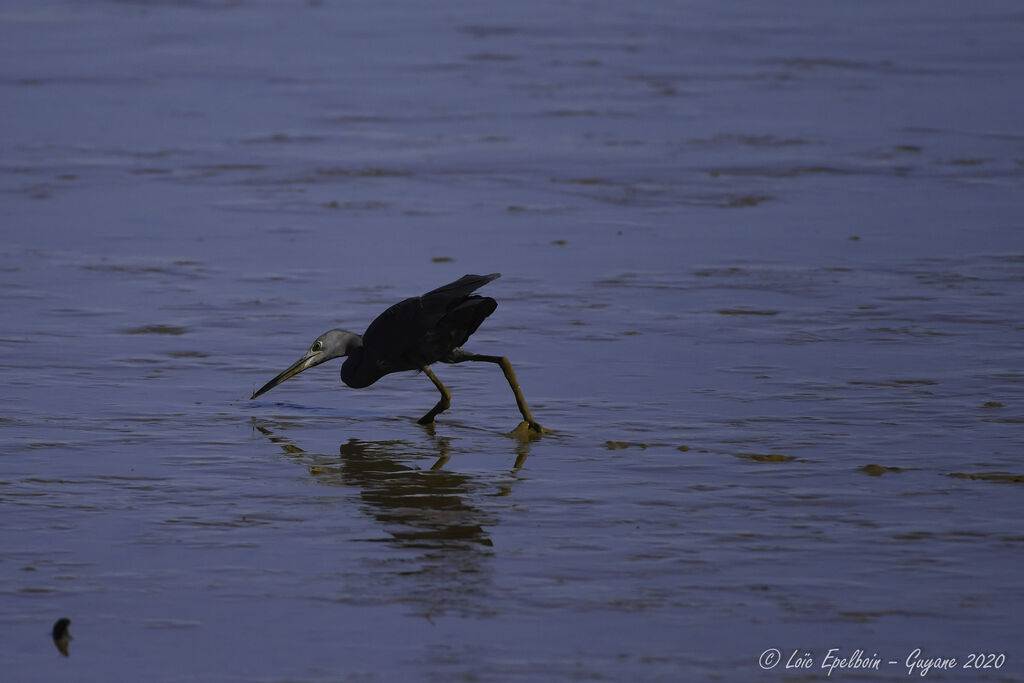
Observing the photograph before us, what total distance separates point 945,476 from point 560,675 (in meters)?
2.61

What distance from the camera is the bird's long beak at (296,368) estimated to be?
8.42 metres

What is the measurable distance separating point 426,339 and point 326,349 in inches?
25.0

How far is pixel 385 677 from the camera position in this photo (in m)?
4.94

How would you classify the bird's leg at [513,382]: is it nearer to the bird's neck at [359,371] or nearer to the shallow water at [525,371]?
the shallow water at [525,371]

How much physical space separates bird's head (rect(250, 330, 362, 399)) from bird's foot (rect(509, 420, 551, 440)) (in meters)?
1.13

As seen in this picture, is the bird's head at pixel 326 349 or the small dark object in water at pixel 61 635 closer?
the small dark object in water at pixel 61 635

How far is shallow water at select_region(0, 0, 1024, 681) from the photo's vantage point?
5.41 meters

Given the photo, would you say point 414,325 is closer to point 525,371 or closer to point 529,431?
point 529,431

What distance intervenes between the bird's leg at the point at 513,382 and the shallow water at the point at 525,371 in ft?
0.45

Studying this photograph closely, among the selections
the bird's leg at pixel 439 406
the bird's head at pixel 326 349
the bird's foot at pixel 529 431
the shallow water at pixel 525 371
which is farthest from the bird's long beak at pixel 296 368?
the bird's foot at pixel 529 431

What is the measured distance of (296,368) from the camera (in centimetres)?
849

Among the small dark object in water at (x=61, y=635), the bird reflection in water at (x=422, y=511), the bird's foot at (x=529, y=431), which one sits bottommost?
the bird's foot at (x=529, y=431)

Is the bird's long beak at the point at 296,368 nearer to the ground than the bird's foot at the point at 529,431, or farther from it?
farther from it

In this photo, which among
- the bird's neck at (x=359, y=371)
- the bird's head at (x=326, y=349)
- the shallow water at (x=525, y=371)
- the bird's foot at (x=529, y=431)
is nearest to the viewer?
the shallow water at (x=525, y=371)
